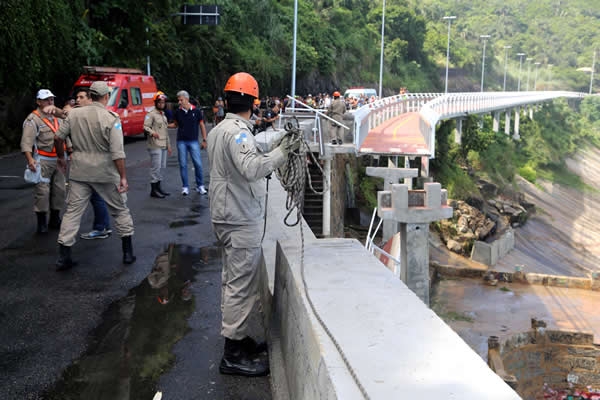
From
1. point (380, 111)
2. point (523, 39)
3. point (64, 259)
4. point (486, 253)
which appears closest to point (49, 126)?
point (64, 259)

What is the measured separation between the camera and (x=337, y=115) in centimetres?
2319

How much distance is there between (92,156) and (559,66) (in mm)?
182748

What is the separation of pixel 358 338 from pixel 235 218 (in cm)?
168

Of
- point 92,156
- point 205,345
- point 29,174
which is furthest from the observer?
point 29,174

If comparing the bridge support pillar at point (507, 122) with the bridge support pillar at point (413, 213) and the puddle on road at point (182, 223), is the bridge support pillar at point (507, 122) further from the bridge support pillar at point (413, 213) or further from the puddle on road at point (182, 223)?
the puddle on road at point (182, 223)

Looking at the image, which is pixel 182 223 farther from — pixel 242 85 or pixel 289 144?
pixel 289 144

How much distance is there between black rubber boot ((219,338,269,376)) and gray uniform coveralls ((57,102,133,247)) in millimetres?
2987

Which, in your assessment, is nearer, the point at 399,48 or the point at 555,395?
the point at 555,395

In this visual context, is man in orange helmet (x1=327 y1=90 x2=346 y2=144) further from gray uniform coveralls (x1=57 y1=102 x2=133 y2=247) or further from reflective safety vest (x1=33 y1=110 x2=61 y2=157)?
gray uniform coveralls (x1=57 y1=102 x2=133 y2=247)

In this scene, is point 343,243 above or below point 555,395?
above

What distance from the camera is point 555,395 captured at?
2605 cm

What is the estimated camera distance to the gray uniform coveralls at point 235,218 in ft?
14.1

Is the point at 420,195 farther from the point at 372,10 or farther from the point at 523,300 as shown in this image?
the point at 372,10

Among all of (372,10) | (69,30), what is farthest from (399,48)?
(69,30)
